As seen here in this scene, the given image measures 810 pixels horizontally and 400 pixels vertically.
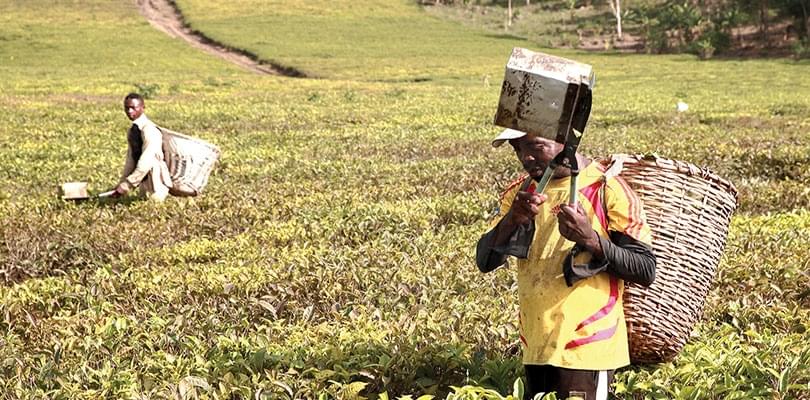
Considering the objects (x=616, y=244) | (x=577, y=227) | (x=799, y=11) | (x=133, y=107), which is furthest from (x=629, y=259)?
(x=799, y=11)

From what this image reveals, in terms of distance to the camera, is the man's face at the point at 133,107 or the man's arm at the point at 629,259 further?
the man's face at the point at 133,107

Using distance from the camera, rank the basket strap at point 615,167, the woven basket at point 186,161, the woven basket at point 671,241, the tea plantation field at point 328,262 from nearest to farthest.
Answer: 1. the basket strap at point 615,167
2. the woven basket at point 671,241
3. the tea plantation field at point 328,262
4. the woven basket at point 186,161

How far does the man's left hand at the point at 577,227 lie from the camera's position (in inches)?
142

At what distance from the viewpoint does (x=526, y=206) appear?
3.61 meters

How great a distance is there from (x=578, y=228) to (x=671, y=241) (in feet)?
3.85

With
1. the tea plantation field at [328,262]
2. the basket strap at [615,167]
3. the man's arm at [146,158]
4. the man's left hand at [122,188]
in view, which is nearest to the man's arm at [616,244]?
the basket strap at [615,167]

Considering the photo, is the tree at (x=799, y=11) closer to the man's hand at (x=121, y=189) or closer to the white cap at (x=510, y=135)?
the man's hand at (x=121, y=189)

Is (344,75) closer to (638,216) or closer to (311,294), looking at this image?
(311,294)

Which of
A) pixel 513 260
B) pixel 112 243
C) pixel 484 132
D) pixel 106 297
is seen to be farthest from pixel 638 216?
pixel 484 132

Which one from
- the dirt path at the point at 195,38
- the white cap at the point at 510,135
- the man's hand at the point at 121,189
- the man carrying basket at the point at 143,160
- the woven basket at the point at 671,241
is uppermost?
the white cap at the point at 510,135

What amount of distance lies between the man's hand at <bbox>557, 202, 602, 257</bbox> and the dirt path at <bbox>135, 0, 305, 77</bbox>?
4987 centimetres

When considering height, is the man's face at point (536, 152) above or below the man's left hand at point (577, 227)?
above

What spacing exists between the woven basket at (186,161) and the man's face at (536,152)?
346 inches

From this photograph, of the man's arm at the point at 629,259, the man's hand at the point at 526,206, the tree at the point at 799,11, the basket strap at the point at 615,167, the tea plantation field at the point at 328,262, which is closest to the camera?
the man's hand at the point at 526,206
